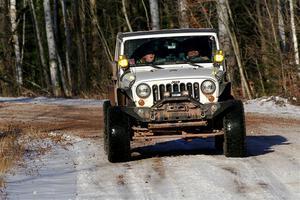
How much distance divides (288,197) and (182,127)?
3.30m

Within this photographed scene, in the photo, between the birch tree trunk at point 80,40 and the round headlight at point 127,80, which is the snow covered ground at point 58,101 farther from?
the round headlight at point 127,80

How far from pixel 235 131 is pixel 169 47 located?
6.47ft

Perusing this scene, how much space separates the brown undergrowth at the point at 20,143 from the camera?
12268 mm

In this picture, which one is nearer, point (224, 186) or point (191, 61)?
point (224, 186)

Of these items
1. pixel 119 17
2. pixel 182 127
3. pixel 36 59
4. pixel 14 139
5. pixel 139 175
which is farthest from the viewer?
pixel 36 59

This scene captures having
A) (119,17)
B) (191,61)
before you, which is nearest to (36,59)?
(119,17)

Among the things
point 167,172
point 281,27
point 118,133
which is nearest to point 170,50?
point 118,133

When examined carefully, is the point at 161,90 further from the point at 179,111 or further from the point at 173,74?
the point at 179,111

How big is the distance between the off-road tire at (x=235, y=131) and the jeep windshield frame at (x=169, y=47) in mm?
1275

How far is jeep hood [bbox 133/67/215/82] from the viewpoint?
1195 cm

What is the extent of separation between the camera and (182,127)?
12.0 metres

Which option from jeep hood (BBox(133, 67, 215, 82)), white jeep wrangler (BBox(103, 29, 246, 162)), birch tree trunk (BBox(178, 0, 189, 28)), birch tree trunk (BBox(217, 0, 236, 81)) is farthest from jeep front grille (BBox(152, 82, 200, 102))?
birch tree trunk (BBox(178, 0, 189, 28))

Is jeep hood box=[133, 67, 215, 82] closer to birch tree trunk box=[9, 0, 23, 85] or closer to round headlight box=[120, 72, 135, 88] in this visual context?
round headlight box=[120, 72, 135, 88]

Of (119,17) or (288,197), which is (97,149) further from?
(119,17)
